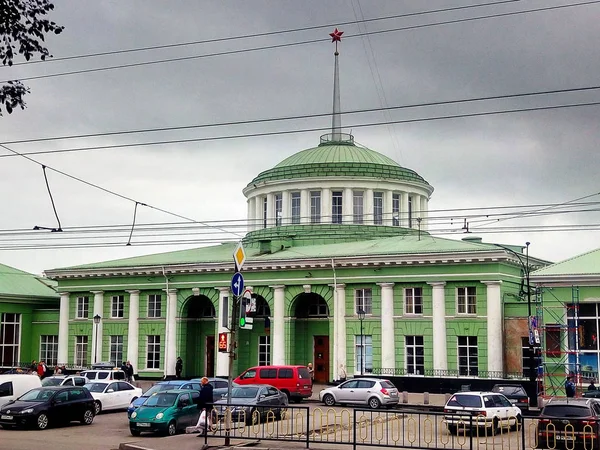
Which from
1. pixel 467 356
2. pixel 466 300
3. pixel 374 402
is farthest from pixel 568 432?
pixel 466 300

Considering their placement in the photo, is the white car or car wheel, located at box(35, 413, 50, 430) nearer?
car wheel, located at box(35, 413, 50, 430)

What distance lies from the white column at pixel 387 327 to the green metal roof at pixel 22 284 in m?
30.0

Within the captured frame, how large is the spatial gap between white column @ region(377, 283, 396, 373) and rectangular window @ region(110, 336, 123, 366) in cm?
2001

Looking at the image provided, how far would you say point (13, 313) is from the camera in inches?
2586

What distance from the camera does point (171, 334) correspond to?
5834 cm

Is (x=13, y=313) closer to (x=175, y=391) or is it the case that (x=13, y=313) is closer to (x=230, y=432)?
(x=175, y=391)

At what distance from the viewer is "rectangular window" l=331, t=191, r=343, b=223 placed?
62719 mm

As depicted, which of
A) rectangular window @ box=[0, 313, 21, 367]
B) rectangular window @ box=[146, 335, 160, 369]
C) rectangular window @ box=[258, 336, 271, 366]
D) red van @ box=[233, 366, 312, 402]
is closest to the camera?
red van @ box=[233, 366, 312, 402]

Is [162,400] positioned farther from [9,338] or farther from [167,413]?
[9,338]

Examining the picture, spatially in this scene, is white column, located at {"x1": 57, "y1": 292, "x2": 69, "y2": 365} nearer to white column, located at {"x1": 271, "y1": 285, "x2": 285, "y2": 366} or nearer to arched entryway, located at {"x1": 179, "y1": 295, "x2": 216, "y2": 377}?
arched entryway, located at {"x1": 179, "y1": 295, "x2": 216, "y2": 377}

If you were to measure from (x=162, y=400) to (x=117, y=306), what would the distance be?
1308 inches

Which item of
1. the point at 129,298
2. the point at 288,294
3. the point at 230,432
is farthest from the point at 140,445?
the point at 129,298

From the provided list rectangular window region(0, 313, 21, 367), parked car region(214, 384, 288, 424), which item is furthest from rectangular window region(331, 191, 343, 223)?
parked car region(214, 384, 288, 424)

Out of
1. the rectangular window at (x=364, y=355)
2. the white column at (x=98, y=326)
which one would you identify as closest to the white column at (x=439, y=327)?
the rectangular window at (x=364, y=355)
